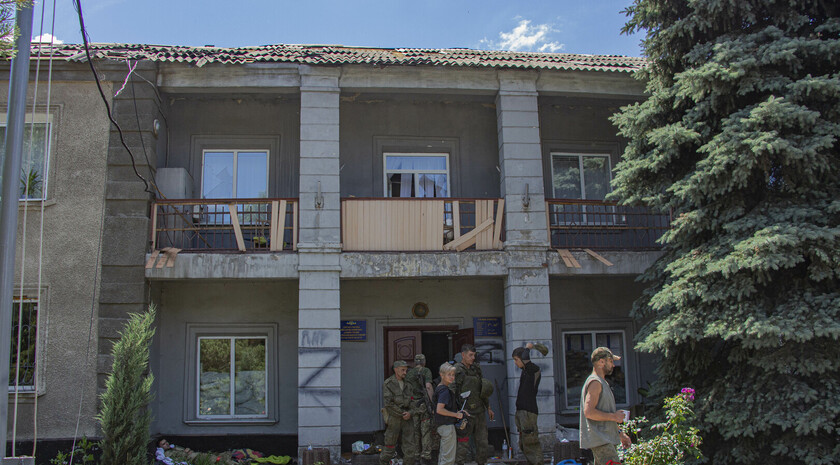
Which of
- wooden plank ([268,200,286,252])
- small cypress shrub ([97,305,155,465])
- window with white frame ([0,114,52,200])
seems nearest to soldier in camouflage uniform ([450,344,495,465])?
wooden plank ([268,200,286,252])

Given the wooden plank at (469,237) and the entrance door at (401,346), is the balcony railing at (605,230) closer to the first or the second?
the wooden plank at (469,237)

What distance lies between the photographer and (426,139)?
1286 cm

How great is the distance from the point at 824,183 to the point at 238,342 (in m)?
9.76

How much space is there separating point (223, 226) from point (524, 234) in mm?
5426

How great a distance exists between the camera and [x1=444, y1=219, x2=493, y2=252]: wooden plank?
1109 centimetres

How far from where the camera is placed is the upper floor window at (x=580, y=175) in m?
13.2

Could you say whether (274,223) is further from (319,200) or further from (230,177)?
(230,177)

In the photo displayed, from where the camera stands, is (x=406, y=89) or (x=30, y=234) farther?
(x=406, y=89)

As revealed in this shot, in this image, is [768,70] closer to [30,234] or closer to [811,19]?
[811,19]

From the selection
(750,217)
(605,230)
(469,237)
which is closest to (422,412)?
(469,237)

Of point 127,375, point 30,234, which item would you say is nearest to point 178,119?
point 30,234

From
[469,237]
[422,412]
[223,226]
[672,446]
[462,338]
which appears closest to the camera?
[672,446]

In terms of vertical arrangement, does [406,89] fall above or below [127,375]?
above

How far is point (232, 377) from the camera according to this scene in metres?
11.9
